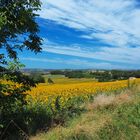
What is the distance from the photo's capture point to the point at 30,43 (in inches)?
440

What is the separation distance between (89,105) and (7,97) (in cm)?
381

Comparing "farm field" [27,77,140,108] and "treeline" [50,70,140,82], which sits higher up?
"treeline" [50,70,140,82]

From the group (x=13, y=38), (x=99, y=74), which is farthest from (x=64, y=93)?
(x=99, y=74)

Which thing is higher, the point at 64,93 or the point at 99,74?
the point at 99,74

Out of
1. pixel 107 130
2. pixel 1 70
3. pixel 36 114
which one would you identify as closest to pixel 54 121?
pixel 36 114

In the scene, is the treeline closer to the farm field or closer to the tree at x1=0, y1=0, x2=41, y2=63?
the farm field

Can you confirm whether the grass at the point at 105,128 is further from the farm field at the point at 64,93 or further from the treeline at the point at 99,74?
the treeline at the point at 99,74

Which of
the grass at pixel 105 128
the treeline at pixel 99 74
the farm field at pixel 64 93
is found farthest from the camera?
the treeline at pixel 99 74

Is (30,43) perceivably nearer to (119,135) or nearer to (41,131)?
(41,131)

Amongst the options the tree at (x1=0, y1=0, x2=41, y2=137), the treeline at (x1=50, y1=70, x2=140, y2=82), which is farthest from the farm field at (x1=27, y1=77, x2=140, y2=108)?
the treeline at (x1=50, y1=70, x2=140, y2=82)

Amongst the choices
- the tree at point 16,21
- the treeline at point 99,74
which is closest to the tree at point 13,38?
the tree at point 16,21

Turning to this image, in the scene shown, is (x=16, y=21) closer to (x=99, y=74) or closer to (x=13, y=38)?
(x=13, y=38)

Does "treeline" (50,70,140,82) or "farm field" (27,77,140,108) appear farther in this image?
"treeline" (50,70,140,82)

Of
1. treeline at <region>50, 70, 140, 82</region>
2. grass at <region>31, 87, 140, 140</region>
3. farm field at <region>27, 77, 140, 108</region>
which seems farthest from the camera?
treeline at <region>50, 70, 140, 82</region>
